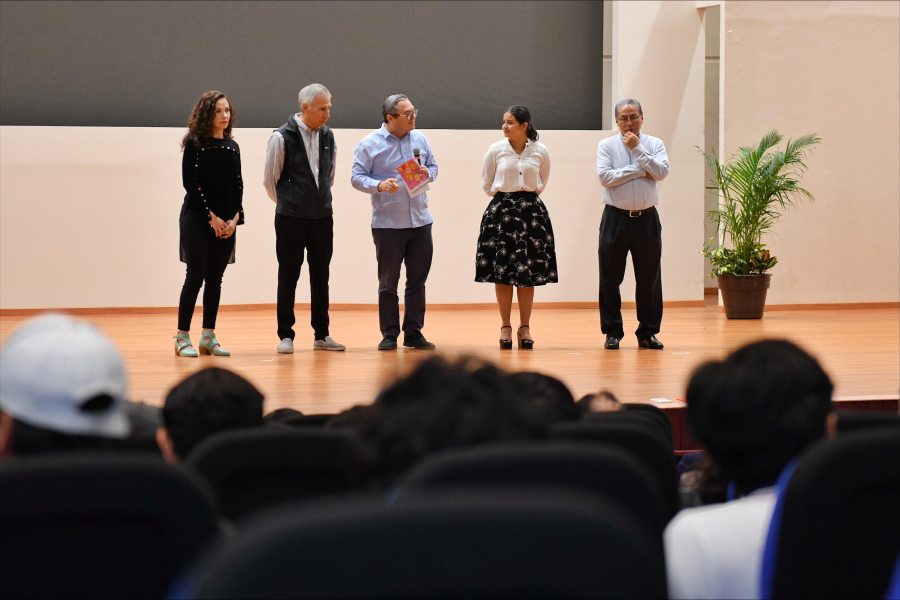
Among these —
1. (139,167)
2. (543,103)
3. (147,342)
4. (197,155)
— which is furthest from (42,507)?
(543,103)

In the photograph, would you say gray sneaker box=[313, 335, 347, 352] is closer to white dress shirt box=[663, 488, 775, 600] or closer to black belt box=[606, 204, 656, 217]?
black belt box=[606, 204, 656, 217]

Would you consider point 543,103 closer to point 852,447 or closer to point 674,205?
point 674,205

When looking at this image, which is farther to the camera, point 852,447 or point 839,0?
point 839,0

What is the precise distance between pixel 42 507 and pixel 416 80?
8622 millimetres

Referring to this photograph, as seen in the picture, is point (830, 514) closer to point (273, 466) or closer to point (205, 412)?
point (273, 466)

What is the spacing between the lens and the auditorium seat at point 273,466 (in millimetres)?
1554

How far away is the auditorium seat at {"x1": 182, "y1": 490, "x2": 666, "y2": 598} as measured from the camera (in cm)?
69

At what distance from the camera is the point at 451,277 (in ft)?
31.0

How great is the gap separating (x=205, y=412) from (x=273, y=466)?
0.42 m

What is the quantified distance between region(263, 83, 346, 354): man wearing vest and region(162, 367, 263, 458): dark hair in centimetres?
415

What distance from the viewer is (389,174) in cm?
639

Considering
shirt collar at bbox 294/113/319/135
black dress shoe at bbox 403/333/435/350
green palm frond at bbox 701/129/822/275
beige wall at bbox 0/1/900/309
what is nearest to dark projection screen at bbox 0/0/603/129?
beige wall at bbox 0/1/900/309

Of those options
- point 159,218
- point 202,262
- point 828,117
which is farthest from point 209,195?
point 828,117

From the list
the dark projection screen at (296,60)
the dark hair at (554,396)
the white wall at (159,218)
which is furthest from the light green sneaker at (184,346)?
the dark hair at (554,396)
